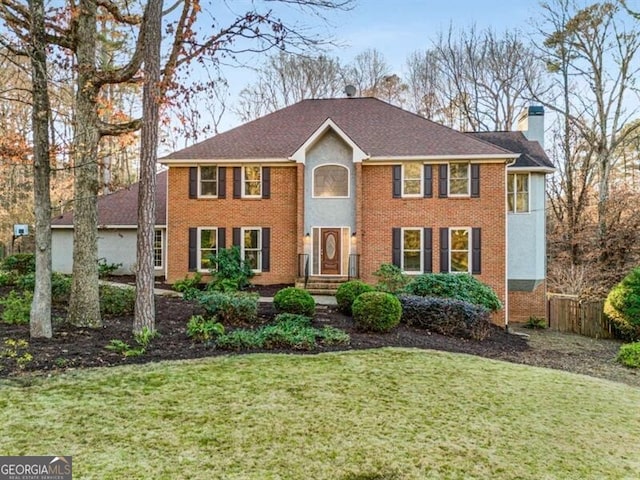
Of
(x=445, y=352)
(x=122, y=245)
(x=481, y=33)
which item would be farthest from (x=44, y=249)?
(x=481, y=33)

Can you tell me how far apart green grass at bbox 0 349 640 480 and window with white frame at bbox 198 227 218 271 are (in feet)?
34.4

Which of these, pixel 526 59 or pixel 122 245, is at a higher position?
pixel 526 59

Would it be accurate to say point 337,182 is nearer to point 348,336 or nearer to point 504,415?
point 348,336

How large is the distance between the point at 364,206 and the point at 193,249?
21.1 feet

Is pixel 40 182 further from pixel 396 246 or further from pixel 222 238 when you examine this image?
pixel 396 246

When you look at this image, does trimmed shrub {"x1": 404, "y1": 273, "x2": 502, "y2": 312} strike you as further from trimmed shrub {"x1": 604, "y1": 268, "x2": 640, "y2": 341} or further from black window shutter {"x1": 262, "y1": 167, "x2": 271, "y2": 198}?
black window shutter {"x1": 262, "y1": 167, "x2": 271, "y2": 198}

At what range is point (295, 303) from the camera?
9.94m

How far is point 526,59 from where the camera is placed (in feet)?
82.2

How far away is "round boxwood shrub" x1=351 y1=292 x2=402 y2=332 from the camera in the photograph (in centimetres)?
905

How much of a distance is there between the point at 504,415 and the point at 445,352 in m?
3.00

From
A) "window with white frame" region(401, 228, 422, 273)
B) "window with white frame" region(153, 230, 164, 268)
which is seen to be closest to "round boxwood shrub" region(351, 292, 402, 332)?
"window with white frame" region(401, 228, 422, 273)

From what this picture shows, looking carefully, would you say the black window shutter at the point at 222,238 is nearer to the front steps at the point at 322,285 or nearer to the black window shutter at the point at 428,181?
the front steps at the point at 322,285

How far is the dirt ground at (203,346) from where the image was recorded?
20.4ft

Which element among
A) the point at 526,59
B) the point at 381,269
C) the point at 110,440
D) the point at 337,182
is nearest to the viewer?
the point at 110,440
